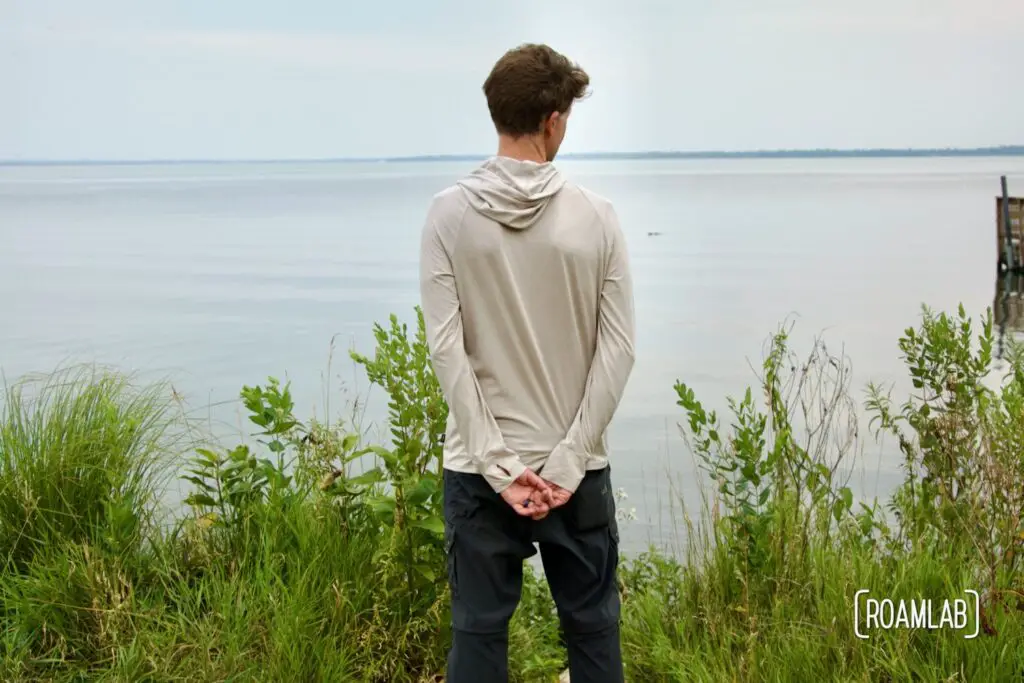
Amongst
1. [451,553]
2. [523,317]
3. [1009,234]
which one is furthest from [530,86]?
[1009,234]

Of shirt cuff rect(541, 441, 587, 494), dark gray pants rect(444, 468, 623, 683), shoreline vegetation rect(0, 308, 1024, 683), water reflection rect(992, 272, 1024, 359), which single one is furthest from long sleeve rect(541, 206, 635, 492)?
water reflection rect(992, 272, 1024, 359)

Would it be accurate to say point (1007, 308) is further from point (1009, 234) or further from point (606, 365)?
point (606, 365)

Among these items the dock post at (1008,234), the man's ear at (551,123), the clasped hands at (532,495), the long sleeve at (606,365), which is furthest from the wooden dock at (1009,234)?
the clasped hands at (532,495)

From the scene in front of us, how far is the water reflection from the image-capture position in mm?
22250

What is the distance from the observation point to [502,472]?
292cm

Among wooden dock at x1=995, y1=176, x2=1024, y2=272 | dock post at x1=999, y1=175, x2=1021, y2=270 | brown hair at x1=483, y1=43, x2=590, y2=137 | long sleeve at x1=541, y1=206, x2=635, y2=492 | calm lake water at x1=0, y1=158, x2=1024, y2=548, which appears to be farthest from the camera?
→ wooden dock at x1=995, y1=176, x2=1024, y2=272

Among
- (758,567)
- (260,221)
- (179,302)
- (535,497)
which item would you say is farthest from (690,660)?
(260,221)

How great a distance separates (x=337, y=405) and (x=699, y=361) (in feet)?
23.5

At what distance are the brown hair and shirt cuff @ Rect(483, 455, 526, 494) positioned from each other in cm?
87

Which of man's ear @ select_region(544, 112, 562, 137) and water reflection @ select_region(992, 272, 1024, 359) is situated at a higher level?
man's ear @ select_region(544, 112, 562, 137)

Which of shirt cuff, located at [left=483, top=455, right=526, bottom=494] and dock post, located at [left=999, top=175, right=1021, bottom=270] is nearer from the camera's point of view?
shirt cuff, located at [left=483, top=455, right=526, bottom=494]

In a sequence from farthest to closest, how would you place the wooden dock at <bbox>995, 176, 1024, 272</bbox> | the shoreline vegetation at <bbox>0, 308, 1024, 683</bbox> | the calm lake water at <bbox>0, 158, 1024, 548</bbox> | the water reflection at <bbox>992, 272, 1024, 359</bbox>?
the wooden dock at <bbox>995, 176, 1024, 272</bbox> < the water reflection at <bbox>992, 272, 1024, 359</bbox> < the calm lake water at <bbox>0, 158, 1024, 548</bbox> < the shoreline vegetation at <bbox>0, 308, 1024, 683</bbox>

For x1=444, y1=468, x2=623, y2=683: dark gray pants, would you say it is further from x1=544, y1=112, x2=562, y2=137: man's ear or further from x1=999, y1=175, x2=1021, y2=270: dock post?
x1=999, y1=175, x2=1021, y2=270: dock post

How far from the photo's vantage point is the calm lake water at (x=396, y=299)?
13508 millimetres
